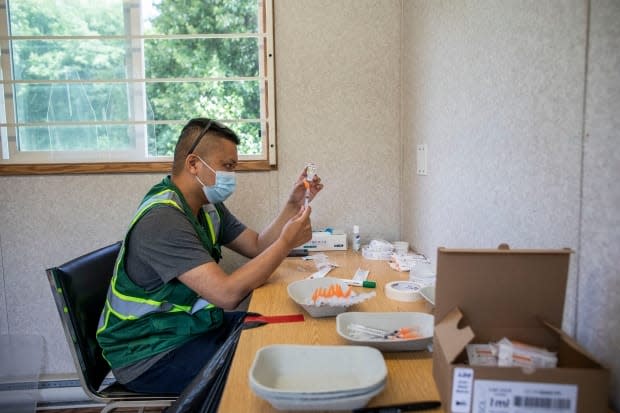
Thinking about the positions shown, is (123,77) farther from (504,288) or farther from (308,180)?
(504,288)

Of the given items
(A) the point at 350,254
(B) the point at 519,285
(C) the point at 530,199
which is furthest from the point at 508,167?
(A) the point at 350,254

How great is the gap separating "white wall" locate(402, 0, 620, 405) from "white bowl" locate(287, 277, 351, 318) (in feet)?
1.55

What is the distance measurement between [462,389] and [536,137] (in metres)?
0.63

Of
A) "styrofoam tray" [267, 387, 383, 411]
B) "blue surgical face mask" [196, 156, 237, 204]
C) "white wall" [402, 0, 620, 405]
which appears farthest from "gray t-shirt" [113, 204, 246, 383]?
"white wall" [402, 0, 620, 405]

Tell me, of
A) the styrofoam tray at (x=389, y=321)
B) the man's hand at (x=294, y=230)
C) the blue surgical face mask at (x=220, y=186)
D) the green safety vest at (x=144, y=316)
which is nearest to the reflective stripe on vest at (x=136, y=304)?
the green safety vest at (x=144, y=316)

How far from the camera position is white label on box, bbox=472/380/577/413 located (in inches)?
22.8

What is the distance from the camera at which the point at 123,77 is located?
6.88 feet

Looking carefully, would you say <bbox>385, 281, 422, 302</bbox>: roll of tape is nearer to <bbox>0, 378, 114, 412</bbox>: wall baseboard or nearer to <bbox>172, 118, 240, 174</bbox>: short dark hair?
<bbox>172, 118, 240, 174</bbox>: short dark hair

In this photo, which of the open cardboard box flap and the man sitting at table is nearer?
the open cardboard box flap

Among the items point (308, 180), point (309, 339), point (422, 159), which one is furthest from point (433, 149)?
point (309, 339)

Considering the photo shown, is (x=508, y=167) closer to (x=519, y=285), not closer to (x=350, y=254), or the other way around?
(x=519, y=285)

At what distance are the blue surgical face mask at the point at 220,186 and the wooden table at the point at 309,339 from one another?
37cm

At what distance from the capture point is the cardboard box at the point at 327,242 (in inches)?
79.2

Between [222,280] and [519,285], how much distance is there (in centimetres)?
80
